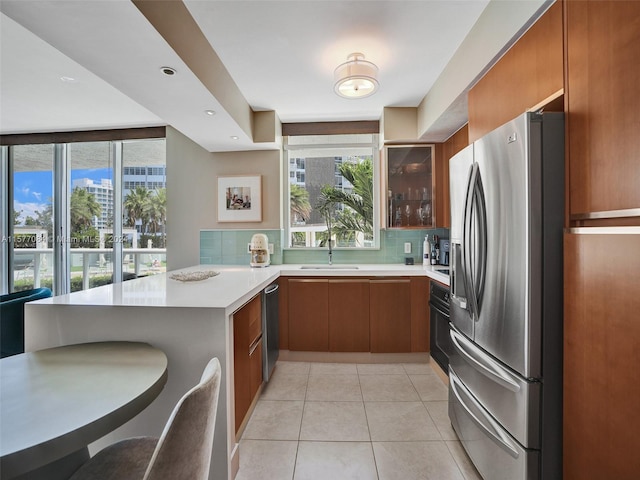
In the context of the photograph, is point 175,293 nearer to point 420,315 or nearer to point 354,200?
point 420,315

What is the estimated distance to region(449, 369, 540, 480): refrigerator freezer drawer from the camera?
3.76 feet

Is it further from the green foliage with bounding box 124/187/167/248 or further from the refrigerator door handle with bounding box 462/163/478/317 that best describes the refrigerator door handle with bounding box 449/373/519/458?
the green foliage with bounding box 124/187/167/248

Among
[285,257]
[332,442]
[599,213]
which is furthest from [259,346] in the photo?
[599,213]

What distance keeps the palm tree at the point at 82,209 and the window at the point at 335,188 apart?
8.28 ft

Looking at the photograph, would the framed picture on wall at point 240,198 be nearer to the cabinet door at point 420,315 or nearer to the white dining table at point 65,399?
the cabinet door at point 420,315

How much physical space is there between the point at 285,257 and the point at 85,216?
2.70 meters

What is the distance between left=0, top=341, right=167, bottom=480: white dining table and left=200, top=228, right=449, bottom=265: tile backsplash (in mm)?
2104

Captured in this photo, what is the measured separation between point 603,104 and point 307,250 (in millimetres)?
2801

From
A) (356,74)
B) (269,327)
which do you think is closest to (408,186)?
(356,74)

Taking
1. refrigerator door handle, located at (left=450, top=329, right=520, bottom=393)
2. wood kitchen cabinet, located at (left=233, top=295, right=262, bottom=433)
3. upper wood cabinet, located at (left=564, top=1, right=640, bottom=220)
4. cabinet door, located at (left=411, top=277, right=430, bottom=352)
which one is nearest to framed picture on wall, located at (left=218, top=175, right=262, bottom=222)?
wood kitchen cabinet, located at (left=233, top=295, right=262, bottom=433)

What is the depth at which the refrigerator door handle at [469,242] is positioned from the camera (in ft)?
4.80

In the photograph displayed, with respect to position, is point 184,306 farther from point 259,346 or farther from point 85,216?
point 85,216

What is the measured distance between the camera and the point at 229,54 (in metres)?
2.09

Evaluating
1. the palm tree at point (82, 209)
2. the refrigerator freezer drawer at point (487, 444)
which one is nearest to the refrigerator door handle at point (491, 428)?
the refrigerator freezer drawer at point (487, 444)
